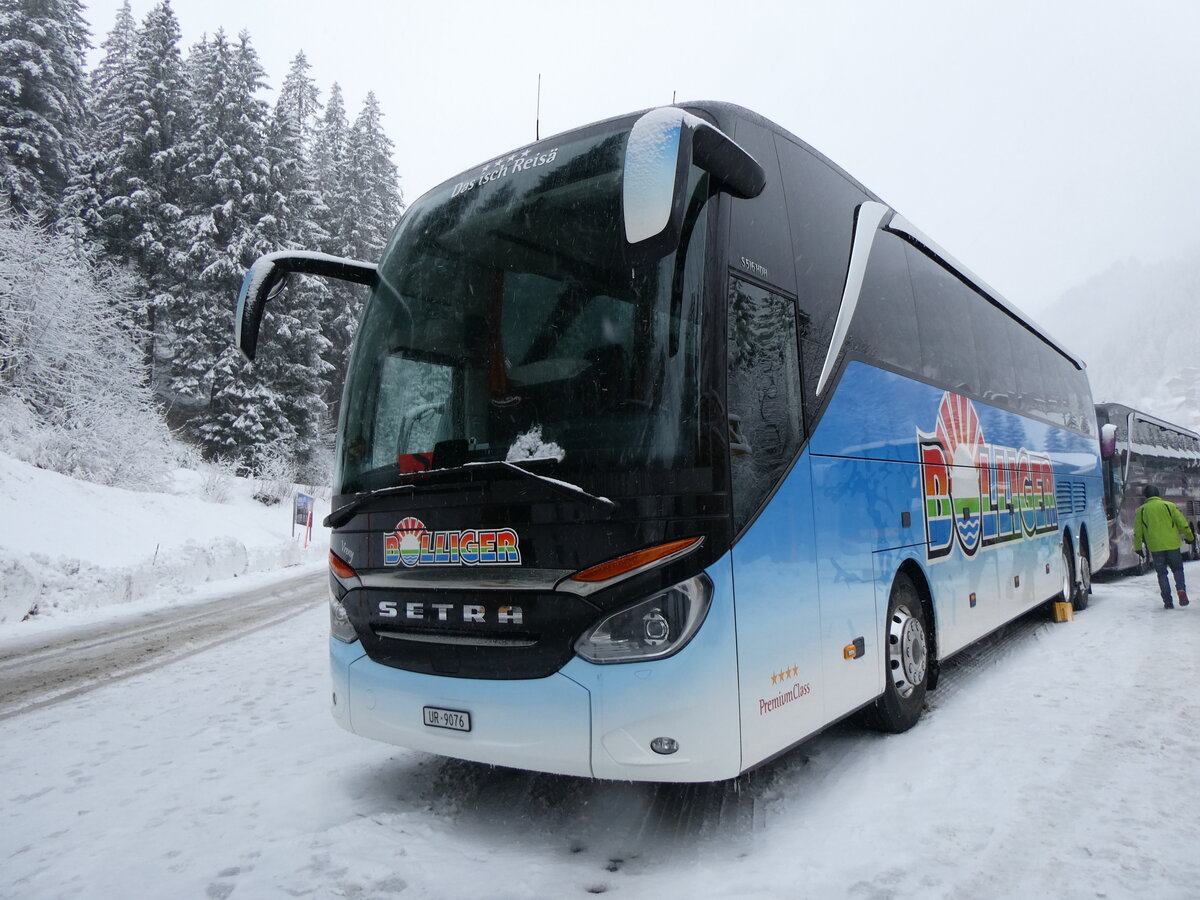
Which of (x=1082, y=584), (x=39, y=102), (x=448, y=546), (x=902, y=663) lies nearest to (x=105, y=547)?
(x=448, y=546)

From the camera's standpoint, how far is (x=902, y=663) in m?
5.07

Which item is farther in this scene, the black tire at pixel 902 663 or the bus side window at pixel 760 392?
the black tire at pixel 902 663

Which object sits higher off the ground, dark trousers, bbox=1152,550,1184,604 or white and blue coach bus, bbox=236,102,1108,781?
white and blue coach bus, bbox=236,102,1108,781

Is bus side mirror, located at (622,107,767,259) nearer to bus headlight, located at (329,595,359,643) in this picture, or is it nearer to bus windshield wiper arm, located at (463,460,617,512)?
bus windshield wiper arm, located at (463,460,617,512)

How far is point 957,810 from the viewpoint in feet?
12.3

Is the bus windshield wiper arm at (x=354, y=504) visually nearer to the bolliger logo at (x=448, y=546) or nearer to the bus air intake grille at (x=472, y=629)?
the bolliger logo at (x=448, y=546)

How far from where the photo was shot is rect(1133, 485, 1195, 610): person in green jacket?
439 inches

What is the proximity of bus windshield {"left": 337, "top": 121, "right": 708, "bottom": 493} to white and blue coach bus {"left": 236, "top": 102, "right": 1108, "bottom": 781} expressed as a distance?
0.05ft

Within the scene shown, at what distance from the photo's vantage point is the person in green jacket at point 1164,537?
439 inches

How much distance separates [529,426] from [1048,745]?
12.7ft

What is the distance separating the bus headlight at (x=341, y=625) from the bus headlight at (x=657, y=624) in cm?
155

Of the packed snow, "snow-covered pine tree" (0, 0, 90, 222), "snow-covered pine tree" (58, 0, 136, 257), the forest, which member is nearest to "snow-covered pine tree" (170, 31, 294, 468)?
the forest

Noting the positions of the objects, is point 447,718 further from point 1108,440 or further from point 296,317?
point 296,317

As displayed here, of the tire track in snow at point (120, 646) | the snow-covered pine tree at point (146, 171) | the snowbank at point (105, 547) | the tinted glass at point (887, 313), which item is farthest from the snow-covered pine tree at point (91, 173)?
the tinted glass at point (887, 313)
